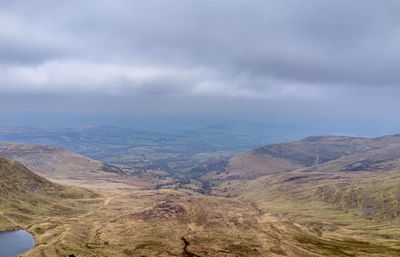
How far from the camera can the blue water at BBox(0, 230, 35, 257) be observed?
142312 millimetres

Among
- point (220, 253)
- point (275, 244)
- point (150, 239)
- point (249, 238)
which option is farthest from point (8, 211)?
point (275, 244)

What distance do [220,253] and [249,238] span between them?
37840 mm

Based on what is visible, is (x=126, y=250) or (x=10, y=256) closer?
(x=10, y=256)

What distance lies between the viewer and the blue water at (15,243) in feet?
467

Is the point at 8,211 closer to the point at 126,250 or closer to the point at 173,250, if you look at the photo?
the point at 126,250

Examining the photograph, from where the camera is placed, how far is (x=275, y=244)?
17125 centimetres

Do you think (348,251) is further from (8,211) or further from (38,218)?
(8,211)

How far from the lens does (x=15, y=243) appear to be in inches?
6014

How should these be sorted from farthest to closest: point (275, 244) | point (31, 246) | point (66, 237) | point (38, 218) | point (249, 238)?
point (38, 218), point (249, 238), point (275, 244), point (66, 237), point (31, 246)

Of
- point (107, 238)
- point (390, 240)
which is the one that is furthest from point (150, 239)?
point (390, 240)

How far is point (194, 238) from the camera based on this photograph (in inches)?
7057

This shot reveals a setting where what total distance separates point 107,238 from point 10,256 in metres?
46.4

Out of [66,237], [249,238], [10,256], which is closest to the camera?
[10,256]

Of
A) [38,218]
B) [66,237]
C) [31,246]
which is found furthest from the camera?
[38,218]
